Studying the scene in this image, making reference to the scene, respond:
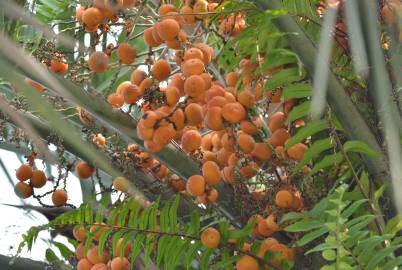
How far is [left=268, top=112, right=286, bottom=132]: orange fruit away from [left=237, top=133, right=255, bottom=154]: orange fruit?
0.07m

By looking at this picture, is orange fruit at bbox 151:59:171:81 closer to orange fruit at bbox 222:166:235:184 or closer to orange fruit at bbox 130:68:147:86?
orange fruit at bbox 130:68:147:86

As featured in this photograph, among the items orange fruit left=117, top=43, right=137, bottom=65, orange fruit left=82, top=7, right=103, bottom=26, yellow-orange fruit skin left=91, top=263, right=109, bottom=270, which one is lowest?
yellow-orange fruit skin left=91, top=263, right=109, bottom=270

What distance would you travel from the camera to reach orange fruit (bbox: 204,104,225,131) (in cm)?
118

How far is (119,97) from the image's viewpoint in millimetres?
1331

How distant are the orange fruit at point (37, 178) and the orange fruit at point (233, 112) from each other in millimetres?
398

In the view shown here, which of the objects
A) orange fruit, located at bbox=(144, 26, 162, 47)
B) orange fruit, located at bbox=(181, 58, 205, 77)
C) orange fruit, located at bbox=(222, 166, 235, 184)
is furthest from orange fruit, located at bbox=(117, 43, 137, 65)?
orange fruit, located at bbox=(222, 166, 235, 184)

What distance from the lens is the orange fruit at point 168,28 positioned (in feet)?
3.91

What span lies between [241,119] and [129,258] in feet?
0.99

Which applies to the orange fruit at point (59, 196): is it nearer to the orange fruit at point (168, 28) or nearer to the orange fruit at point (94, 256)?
the orange fruit at point (94, 256)

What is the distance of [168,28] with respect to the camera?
1.20m

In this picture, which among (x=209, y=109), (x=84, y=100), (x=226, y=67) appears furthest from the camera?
(x=226, y=67)

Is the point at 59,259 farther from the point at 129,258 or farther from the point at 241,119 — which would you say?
the point at 241,119

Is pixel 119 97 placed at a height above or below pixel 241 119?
above

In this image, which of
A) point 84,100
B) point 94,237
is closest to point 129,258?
point 94,237
